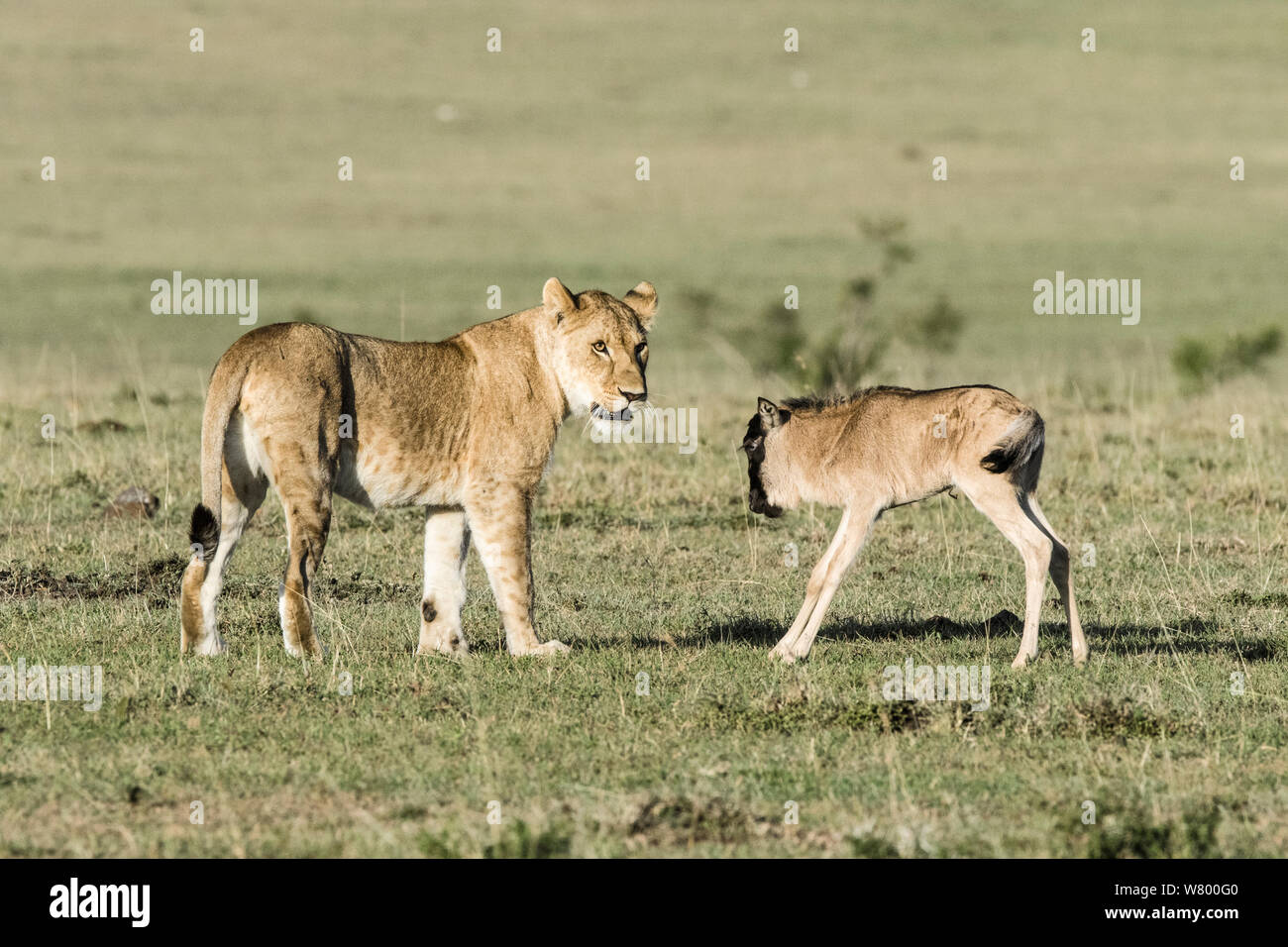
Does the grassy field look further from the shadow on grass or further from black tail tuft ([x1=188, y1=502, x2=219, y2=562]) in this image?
black tail tuft ([x1=188, y1=502, x2=219, y2=562])

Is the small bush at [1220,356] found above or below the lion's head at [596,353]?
above

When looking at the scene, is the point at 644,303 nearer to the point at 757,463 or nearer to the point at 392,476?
the point at 757,463

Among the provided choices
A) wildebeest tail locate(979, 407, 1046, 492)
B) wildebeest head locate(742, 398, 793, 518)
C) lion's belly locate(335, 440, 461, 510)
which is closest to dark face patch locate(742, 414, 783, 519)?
wildebeest head locate(742, 398, 793, 518)

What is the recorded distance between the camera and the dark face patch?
9.95 metres

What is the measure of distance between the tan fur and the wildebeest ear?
0.94 ft

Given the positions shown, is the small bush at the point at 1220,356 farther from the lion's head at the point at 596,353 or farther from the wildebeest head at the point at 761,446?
the lion's head at the point at 596,353

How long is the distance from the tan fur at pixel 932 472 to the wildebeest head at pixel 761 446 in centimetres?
30

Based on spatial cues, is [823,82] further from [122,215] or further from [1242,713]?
[1242,713]

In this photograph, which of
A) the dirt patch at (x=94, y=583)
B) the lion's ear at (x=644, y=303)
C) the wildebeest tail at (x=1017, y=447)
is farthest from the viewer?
the dirt patch at (x=94, y=583)

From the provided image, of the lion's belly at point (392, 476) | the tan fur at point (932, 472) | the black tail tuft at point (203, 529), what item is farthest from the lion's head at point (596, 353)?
the black tail tuft at point (203, 529)

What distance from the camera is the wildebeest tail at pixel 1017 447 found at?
8.94m

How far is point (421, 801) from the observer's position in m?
6.43

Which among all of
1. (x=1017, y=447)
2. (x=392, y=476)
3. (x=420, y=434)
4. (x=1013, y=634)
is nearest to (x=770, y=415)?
(x=1017, y=447)

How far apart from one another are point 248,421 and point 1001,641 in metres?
4.30
